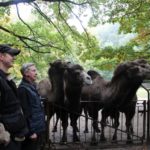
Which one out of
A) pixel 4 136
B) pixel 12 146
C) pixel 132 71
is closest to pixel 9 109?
pixel 4 136

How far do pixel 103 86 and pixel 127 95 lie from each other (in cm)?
115

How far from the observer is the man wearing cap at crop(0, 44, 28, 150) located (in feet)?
17.1

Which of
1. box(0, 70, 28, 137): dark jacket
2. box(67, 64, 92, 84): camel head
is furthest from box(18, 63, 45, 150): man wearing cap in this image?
box(67, 64, 92, 84): camel head

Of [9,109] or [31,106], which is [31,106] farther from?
[9,109]

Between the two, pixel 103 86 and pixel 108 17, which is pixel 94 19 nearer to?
pixel 108 17

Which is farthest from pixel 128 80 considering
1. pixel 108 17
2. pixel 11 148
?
pixel 11 148

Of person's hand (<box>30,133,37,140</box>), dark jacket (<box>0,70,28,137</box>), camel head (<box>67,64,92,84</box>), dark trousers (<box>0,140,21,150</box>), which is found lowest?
person's hand (<box>30,133,37,140</box>)

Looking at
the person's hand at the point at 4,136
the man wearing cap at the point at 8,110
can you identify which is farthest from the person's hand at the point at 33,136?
the person's hand at the point at 4,136

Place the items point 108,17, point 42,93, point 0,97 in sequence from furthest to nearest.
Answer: point 108,17 → point 42,93 → point 0,97

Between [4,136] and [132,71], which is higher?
[132,71]

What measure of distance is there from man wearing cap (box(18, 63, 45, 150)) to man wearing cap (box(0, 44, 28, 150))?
4.11ft

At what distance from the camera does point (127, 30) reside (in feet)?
54.6

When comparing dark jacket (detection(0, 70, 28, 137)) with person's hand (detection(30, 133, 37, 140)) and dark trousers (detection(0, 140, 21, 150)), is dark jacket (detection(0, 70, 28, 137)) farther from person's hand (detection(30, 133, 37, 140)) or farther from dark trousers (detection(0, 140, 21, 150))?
person's hand (detection(30, 133, 37, 140))

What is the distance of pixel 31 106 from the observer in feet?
22.5
